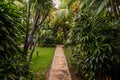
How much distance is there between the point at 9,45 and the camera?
11.5 ft

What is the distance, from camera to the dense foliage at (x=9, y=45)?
3.22 metres

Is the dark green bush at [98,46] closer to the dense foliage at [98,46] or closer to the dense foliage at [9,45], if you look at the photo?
the dense foliage at [98,46]

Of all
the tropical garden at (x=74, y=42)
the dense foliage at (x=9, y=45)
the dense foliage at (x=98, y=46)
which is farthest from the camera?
the dense foliage at (x=98, y=46)

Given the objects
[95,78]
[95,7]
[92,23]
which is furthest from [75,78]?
[95,7]

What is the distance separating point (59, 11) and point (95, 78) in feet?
44.7

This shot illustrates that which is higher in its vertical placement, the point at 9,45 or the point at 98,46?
the point at 9,45

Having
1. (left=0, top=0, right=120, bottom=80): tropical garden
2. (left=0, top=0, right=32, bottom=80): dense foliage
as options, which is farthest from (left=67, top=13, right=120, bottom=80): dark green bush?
(left=0, top=0, right=32, bottom=80): dense foliage

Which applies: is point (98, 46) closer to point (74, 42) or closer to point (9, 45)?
point (74, 42)

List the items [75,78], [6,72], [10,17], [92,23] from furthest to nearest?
[75,78]
[92,23]
[10,17]
[6,72]

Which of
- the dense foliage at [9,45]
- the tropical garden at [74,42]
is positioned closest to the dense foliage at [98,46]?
the tropical garden at [74,42]

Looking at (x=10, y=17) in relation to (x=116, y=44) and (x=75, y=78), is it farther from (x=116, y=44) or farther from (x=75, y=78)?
(x=75, y=78)

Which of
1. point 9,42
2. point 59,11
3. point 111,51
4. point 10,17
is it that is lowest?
point 111,51

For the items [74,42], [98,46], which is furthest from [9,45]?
[74,42]

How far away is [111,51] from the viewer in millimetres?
5559
